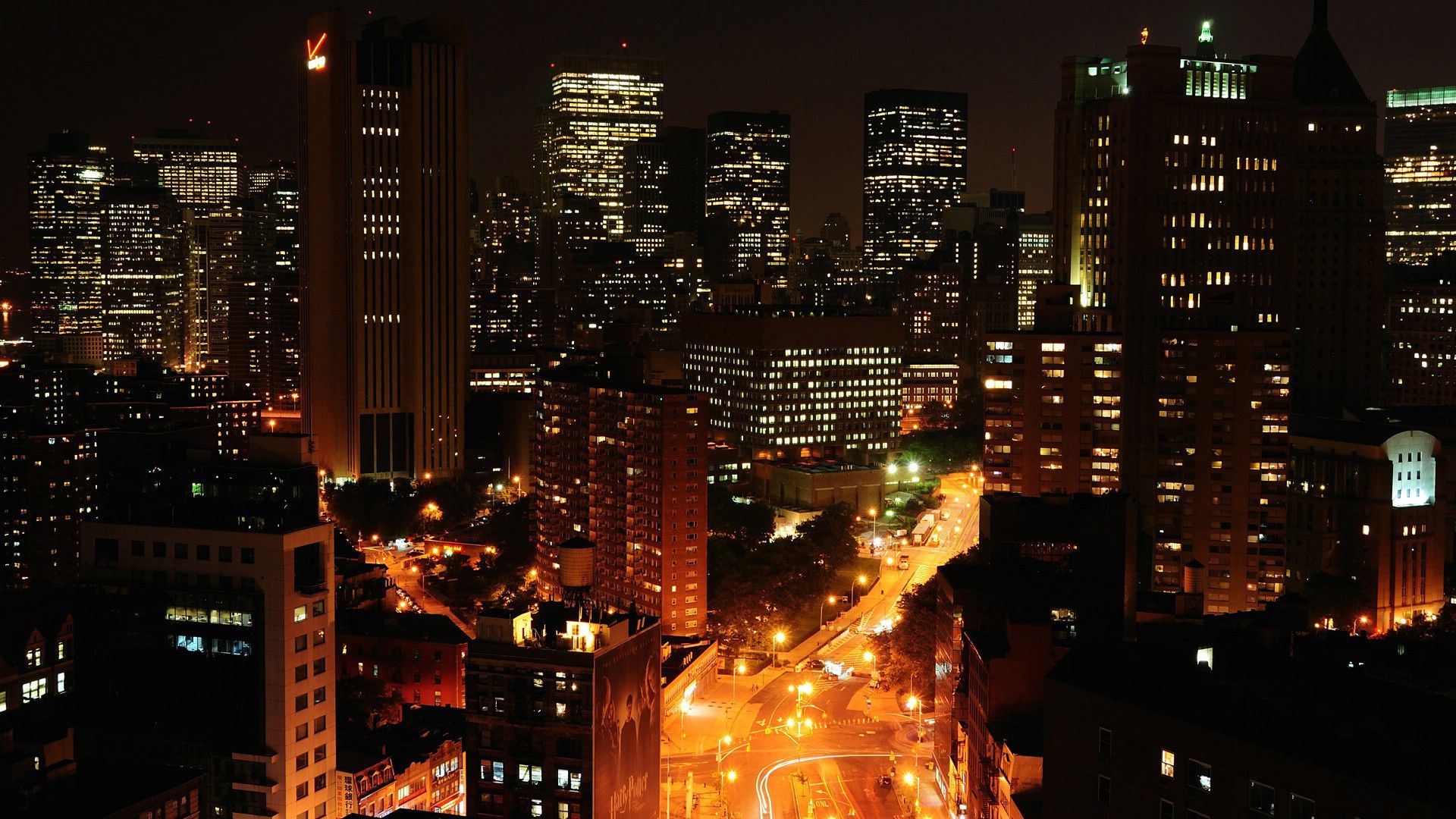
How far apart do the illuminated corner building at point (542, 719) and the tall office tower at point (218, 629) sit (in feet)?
18.1

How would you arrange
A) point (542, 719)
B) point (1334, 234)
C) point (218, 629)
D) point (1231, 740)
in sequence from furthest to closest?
point (1334, 234)
point (542, 719)
point (218, 629)
point (1231, 740)

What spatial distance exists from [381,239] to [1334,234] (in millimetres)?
85958

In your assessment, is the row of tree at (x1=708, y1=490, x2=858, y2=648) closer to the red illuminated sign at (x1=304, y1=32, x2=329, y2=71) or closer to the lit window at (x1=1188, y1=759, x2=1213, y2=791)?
the lit window at (x1=1188, y1=759, x2=1213, y2=791)

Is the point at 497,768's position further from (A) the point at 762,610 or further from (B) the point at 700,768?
(A) the point at 762,610

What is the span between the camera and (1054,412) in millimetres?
95438

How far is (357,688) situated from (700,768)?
1658cm

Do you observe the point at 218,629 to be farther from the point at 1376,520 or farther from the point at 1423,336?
the point at 1423,336

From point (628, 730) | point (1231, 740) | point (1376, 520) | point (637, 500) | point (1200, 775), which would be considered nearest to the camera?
point (1231, 740)

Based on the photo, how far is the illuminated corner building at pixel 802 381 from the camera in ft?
514

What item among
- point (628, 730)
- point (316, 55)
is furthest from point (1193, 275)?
point (316, 55)

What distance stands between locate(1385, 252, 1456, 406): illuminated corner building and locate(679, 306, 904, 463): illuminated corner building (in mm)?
46610

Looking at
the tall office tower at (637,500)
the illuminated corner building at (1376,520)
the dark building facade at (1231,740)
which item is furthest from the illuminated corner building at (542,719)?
the illuminated corner building at (1376,520)

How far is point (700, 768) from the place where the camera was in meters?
72.6

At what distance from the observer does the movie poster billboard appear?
54.4 meters
